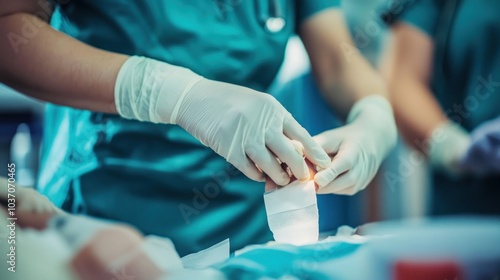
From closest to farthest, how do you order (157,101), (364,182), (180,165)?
(157,101)
(180,165)
(364,182)

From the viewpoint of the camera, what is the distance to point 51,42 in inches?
50.6

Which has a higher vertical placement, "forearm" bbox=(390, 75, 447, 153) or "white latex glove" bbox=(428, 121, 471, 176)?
"forearm" bbox=(390, 75, 447, 153)

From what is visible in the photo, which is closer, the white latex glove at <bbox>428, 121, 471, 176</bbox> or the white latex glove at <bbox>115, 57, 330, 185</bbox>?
the white latex glove at <bbox>115, 57, 330, 185</bbox>

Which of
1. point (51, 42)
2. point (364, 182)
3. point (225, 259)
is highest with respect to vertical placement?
point (51, 42)

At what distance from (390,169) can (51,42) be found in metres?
0.91

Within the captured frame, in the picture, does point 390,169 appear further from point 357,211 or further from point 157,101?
point 157,101

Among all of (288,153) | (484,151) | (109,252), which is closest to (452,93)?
(484,151)

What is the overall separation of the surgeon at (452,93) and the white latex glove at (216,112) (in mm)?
451

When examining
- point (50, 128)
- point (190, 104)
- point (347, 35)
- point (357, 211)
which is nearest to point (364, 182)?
point (357, 211)

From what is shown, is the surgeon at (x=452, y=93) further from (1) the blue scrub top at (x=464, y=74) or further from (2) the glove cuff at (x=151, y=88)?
(2) the glove cuff at (x=151, y=88)

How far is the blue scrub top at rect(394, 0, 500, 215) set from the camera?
160 cm

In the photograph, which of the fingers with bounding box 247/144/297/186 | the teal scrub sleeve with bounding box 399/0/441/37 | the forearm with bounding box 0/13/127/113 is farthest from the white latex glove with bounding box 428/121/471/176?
the forearm with bounding box 0/13/127/113

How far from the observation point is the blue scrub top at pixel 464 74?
63.1 inches

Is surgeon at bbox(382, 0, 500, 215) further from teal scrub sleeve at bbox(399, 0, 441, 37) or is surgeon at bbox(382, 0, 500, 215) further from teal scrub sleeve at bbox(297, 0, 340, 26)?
teal scrub sleeve at bbox(297, 0, 340, 26)
